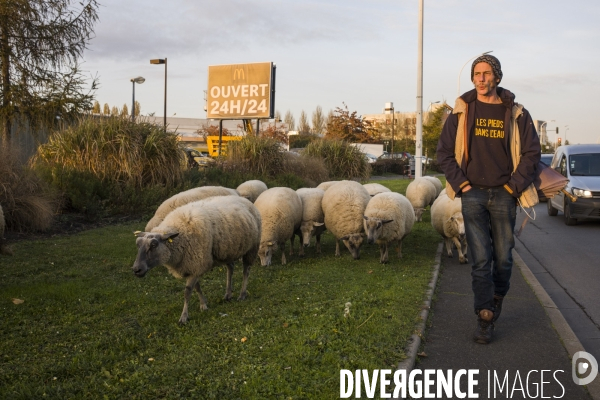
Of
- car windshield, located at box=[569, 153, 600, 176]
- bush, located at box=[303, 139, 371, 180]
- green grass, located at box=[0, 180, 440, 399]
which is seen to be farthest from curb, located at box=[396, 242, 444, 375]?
bush, located at box=[303, 139, 371, 180]

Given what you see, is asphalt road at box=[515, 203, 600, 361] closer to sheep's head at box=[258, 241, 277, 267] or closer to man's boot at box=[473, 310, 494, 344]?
man's boot at box=[473, 310, 494, 344]

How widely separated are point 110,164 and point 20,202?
3029 millimetres

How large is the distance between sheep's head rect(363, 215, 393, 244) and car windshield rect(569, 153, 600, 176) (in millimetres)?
8112

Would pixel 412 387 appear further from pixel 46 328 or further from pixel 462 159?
pixel 46 328

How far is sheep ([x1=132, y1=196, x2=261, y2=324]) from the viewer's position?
6.03m

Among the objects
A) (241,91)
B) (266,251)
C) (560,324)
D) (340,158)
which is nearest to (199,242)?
(266,251)

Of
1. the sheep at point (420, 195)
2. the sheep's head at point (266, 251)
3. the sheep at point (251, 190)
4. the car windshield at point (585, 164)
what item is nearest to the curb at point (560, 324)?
the sheep's head at point (266, 251)

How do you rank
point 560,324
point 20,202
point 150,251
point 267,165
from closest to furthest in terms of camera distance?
point 560,324
point 150,251
point 20,202
point 267,165

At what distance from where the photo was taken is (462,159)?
5.24 metres

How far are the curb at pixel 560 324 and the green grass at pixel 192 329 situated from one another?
1.38 meters

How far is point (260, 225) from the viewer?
7738 millimetres

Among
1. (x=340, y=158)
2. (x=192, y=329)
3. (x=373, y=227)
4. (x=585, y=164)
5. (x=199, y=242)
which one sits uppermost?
(x=340, y=158)

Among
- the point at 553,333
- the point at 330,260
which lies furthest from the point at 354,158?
the point at 553,333

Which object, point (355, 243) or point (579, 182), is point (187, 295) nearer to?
point (355, 243)
